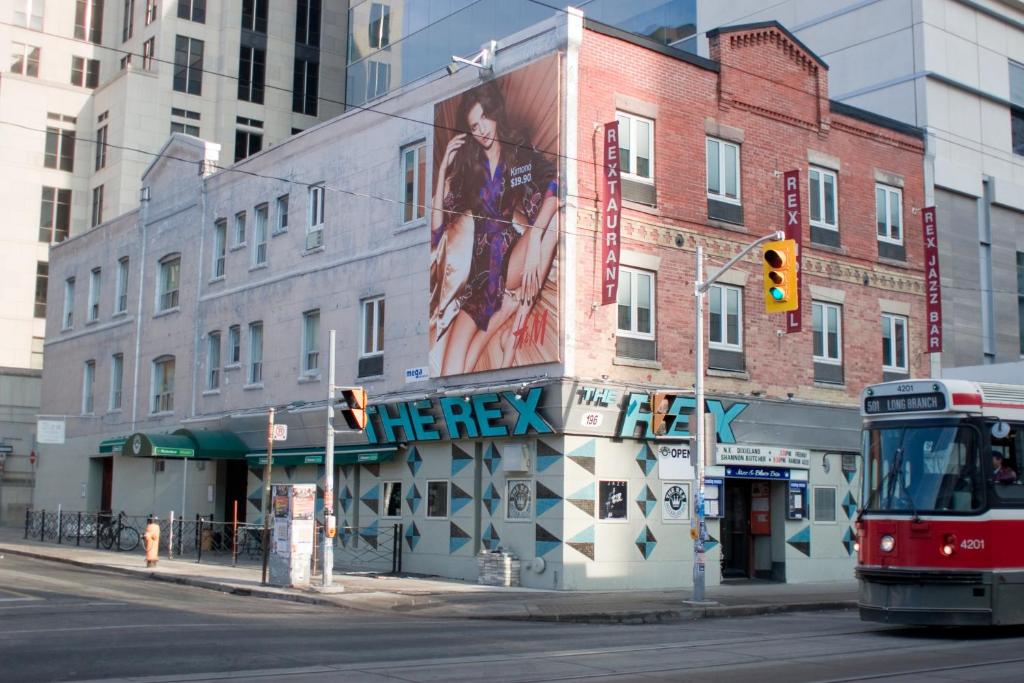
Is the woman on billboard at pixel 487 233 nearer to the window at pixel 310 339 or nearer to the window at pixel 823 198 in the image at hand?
the window at pixel 310 339

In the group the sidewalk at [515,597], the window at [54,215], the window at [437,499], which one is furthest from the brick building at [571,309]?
the window at [54,215]

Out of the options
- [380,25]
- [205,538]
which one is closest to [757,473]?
[205,538]

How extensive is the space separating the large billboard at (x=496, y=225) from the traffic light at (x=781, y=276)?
6.11 m

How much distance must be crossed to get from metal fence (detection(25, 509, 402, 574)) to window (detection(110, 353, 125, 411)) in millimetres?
4366

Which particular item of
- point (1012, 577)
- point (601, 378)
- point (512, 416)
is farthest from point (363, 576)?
point (1012, 577)

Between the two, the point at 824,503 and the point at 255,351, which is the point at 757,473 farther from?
the point at 255,351

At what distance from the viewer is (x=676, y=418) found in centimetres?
2631

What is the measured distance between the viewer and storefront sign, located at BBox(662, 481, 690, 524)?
26.1 meters

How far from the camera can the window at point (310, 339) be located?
106 feet

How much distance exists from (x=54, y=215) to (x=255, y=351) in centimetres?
3818

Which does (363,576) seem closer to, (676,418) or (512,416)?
(512,416)

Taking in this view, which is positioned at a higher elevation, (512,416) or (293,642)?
(512,416)

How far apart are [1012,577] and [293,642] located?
31.7 feet

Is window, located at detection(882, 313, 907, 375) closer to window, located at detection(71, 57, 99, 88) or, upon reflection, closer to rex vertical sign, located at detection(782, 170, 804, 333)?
rex vertical sign, located at detection(782, 170, 804, 333)
